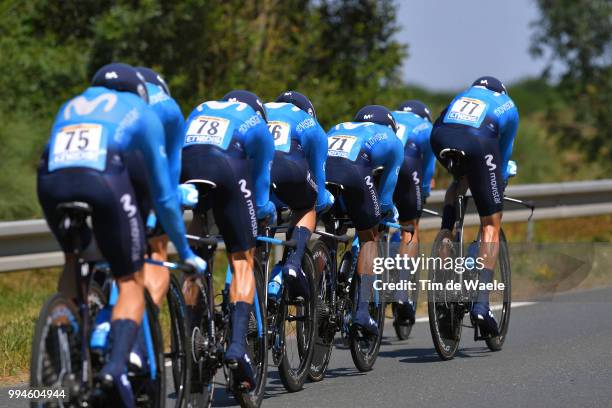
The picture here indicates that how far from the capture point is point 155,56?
17875 mm

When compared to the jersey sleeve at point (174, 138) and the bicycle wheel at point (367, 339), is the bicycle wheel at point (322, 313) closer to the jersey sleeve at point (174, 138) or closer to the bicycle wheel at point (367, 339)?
the bicycle wheel at point (367, 339)

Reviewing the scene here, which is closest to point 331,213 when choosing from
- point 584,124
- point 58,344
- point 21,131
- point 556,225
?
point 58,344

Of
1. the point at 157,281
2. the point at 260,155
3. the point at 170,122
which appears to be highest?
the point at 170,122

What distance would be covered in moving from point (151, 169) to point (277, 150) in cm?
294

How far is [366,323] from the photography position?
9680 mm

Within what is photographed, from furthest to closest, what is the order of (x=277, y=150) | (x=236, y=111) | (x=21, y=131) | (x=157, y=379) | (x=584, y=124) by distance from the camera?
(x=584, y=124) < (x=21, y=131) < (x=277, y=150) < (x=236, y=111) < (x=157, y=379)

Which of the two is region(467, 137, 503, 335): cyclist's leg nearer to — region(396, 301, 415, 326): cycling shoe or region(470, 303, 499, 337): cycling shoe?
region(470, 303, 499, 337): cycling shoe

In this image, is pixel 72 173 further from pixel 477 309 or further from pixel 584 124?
pixel 584 124

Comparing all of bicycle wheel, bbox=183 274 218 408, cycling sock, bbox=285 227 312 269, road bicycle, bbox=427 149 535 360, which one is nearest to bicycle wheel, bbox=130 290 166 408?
bicycle wheel, bbox=183 274 218 408

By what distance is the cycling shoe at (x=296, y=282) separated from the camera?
8.76 meters

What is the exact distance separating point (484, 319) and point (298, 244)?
1.90 meters

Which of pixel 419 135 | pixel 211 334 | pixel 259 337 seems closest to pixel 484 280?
pixel 419 135

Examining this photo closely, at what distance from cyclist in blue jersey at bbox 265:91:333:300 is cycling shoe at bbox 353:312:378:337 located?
748 millimetres

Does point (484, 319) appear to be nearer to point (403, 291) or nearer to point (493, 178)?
point (403, 291)
